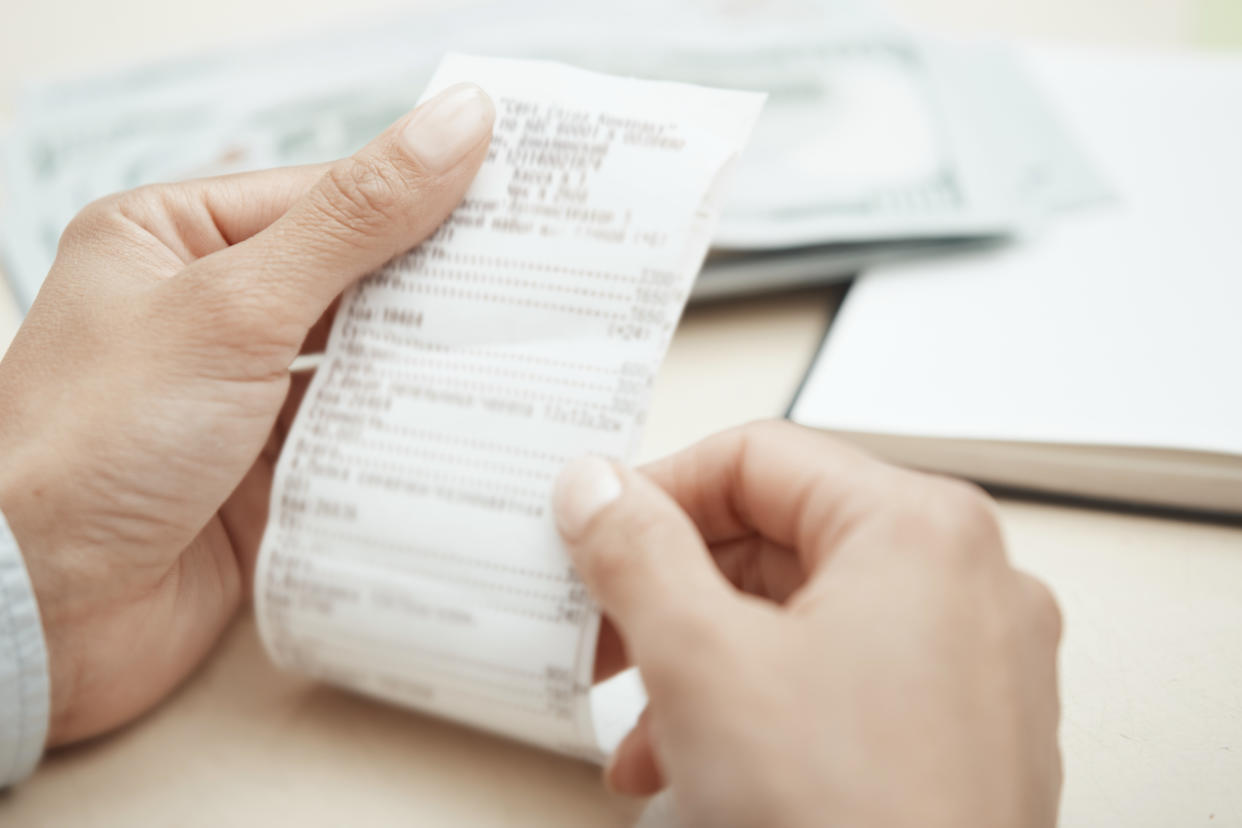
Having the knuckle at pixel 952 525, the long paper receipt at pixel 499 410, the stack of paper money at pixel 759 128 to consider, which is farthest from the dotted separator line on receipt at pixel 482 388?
the stack of paper money at pixel 759 128

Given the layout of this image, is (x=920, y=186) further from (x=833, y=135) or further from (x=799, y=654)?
(x=799, y=654)

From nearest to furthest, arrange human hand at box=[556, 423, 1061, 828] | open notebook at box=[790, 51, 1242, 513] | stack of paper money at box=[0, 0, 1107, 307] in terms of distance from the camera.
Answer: human hand at box=[556, 423, 1061, 828] → open notebook at box=[790, 51, 1242, 513] → stack of paper money at box=[0, 0, 1107, 307]

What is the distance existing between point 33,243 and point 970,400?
711 millimetres

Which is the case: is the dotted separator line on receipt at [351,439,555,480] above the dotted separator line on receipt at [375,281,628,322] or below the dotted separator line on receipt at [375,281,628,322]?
below

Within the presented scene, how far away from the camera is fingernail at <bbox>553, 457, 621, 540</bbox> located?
0.38 meters

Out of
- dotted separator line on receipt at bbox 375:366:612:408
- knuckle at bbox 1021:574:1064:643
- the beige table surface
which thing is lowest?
the beige table surface

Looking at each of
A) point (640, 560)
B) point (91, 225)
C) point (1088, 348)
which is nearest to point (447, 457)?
point (640, 560)

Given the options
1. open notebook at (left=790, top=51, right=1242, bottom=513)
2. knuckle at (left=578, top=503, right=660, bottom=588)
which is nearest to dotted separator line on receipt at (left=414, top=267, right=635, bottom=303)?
knuckle at (left=578, top=503, right=660, bottom=588)

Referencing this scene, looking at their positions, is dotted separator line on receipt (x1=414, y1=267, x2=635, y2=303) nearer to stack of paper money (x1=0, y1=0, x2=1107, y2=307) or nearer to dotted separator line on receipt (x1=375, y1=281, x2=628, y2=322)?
dotted separator line on receipt (x1=375, y1=281, x2=628, y2=322)

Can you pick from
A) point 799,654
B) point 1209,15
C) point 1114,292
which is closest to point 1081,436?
point 1114,292

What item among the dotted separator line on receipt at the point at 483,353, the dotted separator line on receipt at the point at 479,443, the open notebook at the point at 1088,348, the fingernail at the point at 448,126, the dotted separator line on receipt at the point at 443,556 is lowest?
the open notebook at the point at 1088,348

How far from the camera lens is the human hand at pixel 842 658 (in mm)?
306

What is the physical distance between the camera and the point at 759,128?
0.78m

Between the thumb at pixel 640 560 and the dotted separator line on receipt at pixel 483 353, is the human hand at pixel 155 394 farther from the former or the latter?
the thumb at pixel 640 560
